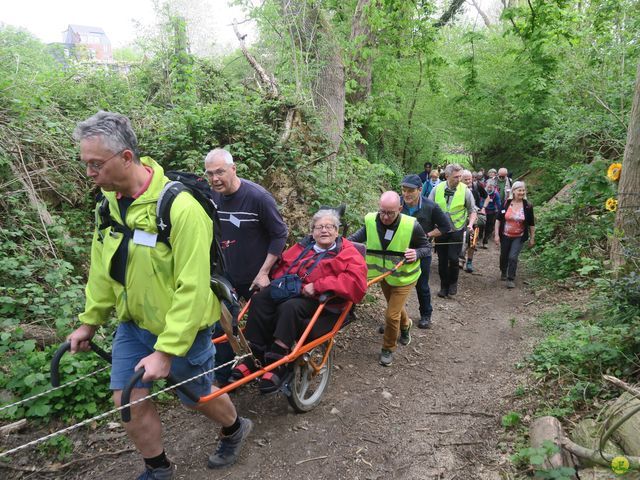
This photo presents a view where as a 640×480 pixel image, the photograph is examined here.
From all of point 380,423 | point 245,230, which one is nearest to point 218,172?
point 245,230

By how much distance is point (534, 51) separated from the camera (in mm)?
12039

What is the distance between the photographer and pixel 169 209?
6.98 ft

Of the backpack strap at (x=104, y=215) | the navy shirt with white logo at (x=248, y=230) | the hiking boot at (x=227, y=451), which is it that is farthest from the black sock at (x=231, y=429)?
the backpack strap at (x=104, y=215)

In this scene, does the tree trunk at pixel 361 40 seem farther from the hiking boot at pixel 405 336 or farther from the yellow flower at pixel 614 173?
the hiking boot at pixel 405 336

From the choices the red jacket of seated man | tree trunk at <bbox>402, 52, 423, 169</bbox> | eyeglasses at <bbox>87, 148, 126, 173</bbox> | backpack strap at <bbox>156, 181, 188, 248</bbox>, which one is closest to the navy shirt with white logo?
the red jacket of seated man

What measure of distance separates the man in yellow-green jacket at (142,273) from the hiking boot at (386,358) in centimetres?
271

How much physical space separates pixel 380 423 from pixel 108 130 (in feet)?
10.3

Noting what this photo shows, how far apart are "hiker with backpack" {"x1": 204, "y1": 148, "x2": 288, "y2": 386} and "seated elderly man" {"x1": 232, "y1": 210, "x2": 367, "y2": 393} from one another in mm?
234

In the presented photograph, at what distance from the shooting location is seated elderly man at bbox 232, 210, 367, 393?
3.24 meters

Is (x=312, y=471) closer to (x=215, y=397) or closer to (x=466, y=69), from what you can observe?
(x=215, y=397)

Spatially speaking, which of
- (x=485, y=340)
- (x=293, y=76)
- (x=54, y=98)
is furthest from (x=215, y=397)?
(x=293, y=76)

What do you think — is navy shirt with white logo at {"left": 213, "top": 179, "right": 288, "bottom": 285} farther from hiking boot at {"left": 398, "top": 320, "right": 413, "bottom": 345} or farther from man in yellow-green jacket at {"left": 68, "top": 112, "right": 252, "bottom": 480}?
hiking boot at {"left": 398, "top": 320, "right": 413, "bottom": 345}

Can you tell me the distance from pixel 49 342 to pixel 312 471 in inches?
102

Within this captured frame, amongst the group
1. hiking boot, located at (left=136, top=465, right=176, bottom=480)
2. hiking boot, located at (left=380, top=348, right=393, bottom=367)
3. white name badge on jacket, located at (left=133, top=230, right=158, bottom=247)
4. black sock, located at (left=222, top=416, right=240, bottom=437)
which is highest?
white name badge on jacket, located at (left=133, top=230, right=158, bottom=247)
